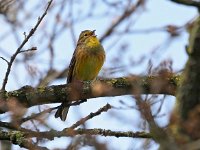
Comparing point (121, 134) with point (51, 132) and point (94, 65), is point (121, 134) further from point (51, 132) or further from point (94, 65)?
point (94, 65)

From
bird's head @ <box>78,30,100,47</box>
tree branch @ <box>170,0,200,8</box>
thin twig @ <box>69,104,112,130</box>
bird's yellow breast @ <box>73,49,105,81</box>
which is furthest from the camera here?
bird's head @ <box>78,30,100,47</box>

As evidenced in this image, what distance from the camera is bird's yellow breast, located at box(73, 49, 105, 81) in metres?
7.78

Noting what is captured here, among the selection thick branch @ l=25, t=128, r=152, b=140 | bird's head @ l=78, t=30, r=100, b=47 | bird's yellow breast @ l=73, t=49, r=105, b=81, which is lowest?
thick branch @ l=25, t=128, r=152, b=140

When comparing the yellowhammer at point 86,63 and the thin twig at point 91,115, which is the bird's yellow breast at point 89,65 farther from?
the thin twig at point 91,115

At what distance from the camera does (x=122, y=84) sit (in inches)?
184

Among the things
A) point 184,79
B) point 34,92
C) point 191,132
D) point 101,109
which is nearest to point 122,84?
point 34,92

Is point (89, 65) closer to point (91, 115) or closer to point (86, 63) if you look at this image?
point (86, 63)

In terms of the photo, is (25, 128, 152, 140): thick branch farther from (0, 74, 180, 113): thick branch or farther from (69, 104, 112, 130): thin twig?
(0, 74, 180, 113): thick branch

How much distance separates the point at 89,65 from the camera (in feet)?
25.7

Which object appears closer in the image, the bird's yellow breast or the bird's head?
the bird's yellow breast

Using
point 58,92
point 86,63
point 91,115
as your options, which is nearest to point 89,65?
point 86,63

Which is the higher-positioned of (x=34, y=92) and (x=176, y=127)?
(x=34, y=92)

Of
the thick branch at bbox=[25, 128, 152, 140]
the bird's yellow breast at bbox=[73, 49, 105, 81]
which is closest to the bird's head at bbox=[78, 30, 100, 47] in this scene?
the bird's yellow breast at bbox=[73, 49, 105, 81]

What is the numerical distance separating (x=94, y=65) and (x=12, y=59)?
146 inches
